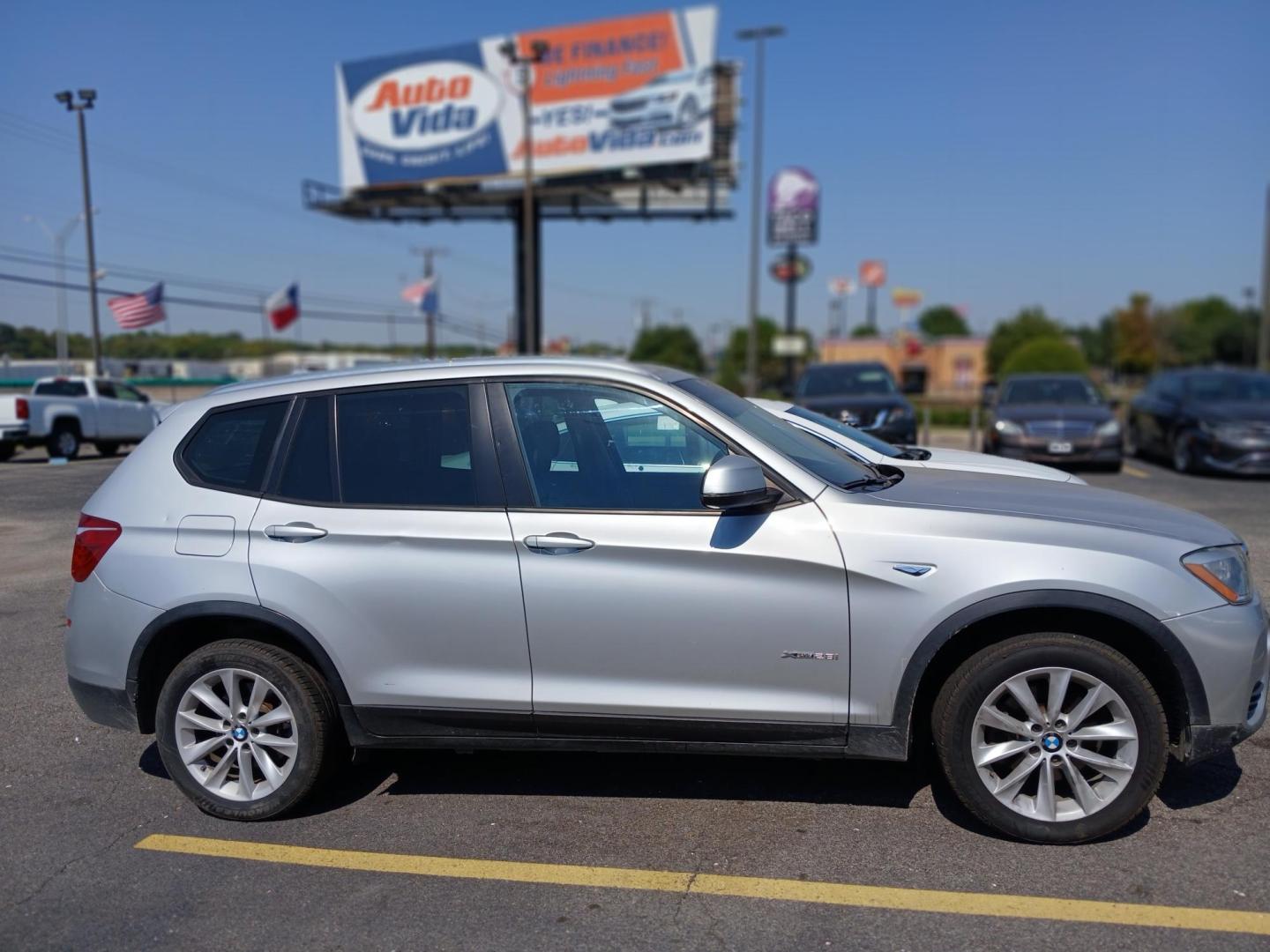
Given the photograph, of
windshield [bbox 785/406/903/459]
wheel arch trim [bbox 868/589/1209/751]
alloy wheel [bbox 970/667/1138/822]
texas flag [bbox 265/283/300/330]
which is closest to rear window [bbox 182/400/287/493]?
wheel arch trim [bbox 868/589/1209/751]

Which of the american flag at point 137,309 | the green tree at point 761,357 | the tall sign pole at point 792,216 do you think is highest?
the tall sign pole at point 792,216

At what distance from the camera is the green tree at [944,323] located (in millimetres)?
152500

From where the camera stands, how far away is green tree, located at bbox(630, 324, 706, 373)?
381 ft

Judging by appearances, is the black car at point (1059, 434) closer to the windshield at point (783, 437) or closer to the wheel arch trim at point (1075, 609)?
the windshield at point (783, 437)

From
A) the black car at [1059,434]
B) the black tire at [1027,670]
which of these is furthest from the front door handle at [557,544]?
the black car at [1059,434]

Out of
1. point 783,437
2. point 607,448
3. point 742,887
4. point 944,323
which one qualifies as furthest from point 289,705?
point 944,323

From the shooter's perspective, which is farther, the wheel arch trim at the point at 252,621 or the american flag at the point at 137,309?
the american flag at the point at 137,309

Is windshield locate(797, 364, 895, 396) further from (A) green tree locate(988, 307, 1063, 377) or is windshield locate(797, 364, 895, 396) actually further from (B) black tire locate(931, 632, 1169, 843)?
(A) green tree locate(988, 307, 1063, 377)

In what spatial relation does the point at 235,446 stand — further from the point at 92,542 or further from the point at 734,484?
the point at 734,484

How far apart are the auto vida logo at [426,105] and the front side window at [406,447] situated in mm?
42616

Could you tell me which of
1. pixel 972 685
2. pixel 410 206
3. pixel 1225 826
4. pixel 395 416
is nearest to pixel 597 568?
pixel 395 416

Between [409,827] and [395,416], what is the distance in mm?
1626

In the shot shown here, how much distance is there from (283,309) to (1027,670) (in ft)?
133

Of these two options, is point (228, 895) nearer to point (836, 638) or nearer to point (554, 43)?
point (836, 638)
